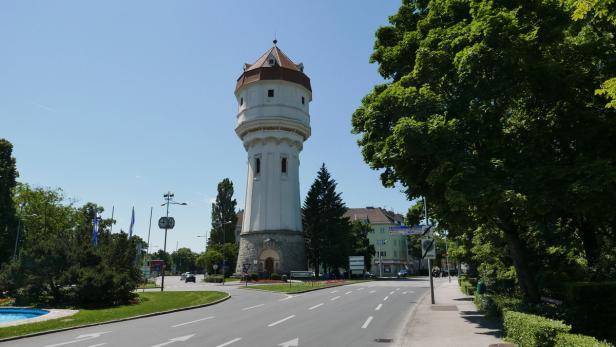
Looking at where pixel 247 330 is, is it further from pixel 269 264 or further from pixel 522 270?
pixel 269 264

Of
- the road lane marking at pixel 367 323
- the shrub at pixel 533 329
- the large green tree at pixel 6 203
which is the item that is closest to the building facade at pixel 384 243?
the large green tree at pixel 6 203

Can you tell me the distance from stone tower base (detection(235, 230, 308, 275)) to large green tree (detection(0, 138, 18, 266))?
94.9 feet

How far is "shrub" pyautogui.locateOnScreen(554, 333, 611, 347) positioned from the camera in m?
7.51

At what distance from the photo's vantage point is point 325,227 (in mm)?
65375

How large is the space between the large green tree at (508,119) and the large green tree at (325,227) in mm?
48959

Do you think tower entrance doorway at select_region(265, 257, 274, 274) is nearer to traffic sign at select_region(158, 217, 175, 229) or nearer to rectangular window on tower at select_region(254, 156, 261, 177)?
rectangular window on tower at select_region(254, 156, 261, 177)

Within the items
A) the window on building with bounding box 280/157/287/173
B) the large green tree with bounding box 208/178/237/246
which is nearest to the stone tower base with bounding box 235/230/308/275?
the window on building with bounding box 280/157/287/173

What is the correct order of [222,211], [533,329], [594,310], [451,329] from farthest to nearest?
[222,211], [451,329], [594,310], [533,329]

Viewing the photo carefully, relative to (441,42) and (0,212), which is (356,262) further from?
(0,212)

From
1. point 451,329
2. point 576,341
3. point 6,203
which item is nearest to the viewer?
point 576,341

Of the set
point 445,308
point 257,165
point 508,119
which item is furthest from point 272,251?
point 508,119

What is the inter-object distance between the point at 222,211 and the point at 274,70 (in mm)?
34418

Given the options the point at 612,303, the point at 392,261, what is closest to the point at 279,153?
the point at 612,303

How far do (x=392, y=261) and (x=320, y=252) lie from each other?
42224 mm
